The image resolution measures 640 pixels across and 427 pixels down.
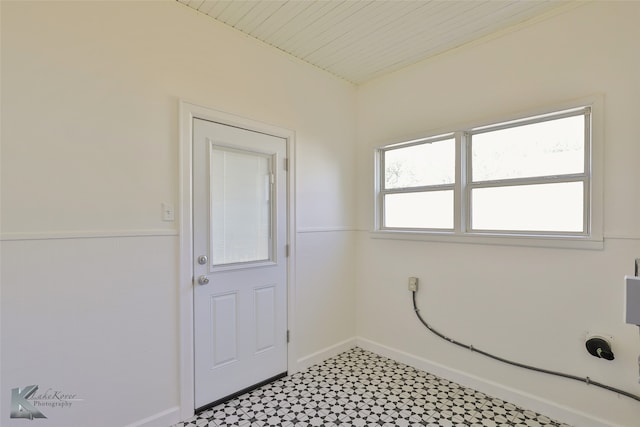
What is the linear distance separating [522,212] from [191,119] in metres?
2.48

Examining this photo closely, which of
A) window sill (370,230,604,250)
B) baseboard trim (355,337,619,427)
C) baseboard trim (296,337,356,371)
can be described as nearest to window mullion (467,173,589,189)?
window sill (370,230,604,250)

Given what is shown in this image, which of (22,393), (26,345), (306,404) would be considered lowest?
(306,404)

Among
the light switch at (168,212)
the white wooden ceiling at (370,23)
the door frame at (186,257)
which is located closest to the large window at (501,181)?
the white wooden ceiling at (370,23)

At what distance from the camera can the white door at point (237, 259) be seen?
220cm

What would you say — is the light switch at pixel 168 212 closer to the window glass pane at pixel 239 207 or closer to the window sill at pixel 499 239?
the window glass pane at pixel 239 207

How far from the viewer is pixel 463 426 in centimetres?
202

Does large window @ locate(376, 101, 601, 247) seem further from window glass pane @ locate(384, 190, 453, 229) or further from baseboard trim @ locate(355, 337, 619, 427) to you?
baseboard trim @ locate(355, 337, 619, 427)

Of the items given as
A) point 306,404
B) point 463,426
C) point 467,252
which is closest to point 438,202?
point 467,252

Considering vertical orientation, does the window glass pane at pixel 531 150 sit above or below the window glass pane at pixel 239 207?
above

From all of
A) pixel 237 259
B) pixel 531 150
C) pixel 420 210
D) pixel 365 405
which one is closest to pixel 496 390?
pixel 365 405

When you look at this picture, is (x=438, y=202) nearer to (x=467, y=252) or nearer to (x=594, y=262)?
(x=467, y=252)

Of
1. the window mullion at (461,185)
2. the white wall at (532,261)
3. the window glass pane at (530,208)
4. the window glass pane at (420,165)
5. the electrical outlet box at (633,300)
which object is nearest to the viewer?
the electrical outlet box at (633,300)

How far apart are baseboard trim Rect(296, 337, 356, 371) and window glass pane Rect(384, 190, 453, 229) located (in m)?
1.30

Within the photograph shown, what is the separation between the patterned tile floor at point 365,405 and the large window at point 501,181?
4.08 feet
